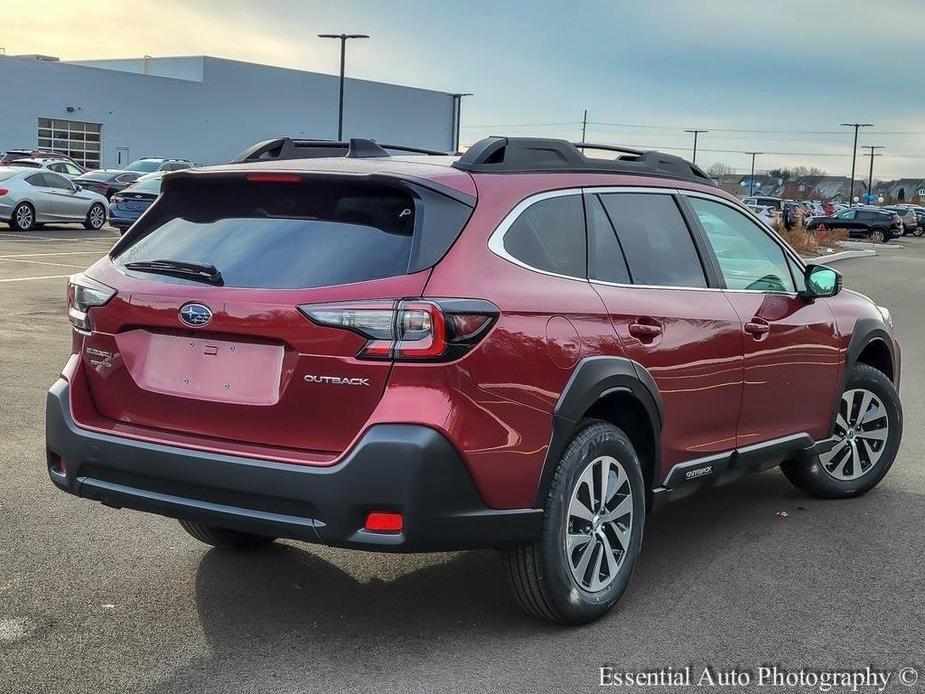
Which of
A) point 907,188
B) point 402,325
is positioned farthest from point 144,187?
point 907,188

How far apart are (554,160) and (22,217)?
24512mm

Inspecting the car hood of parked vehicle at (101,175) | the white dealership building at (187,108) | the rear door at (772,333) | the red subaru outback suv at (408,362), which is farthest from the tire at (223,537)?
the white dealership building at (187,108)

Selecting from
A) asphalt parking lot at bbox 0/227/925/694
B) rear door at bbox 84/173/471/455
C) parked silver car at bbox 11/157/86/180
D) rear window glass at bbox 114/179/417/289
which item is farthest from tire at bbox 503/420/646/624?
parked silver car at bbox 11/157/86/180

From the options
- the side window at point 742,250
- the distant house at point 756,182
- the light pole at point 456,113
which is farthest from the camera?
the distant house at point 756,182

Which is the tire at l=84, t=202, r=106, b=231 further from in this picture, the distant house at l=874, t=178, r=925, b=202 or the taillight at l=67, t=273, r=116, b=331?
the distant house at l=874, t=178, r=925, b=202

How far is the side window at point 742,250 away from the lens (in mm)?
5309

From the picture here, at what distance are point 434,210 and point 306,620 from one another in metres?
1.62

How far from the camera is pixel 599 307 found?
430 cm

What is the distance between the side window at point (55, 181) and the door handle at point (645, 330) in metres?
25.1

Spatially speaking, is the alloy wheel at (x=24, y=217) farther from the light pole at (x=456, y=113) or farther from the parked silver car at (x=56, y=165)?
the light pole at (x=456, y=113)

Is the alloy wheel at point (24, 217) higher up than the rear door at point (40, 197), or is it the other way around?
the rear door at point (40, 197)

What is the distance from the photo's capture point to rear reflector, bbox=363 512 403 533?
366 centimetres

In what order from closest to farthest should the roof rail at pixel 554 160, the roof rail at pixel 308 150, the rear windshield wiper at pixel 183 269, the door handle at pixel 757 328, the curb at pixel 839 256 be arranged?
the rear windshield wiper at pixel 183 269
the roof rail at pixel 554 160
the roof rail at pixel 308 150
the door handle at pixel 757 328
the curb at pixel 839 256

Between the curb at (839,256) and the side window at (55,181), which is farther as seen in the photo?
the curb at (839,256)
